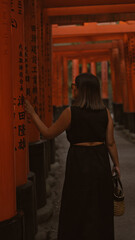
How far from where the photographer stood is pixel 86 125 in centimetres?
277

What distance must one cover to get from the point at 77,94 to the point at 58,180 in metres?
4.33

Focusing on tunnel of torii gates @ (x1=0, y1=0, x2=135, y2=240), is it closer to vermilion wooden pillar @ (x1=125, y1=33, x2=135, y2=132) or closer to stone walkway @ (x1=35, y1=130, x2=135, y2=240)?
stone walkway @ (x1=35, y1=130, x2=135, y2=240)

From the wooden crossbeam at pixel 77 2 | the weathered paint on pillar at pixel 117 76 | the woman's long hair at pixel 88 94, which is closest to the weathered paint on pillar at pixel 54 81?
the weathered paint on pillar at pixel 117 76

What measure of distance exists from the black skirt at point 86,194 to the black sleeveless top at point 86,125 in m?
0.09

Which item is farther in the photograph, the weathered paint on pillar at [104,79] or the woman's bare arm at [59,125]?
the weathered paint on pillar at [104,79]

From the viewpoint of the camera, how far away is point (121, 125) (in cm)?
1571

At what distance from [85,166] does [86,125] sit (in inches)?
14.0

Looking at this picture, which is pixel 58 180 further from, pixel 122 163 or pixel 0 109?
pixel 0 109

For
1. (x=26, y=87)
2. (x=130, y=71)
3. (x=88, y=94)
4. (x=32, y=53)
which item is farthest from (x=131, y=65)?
(x=88, y=94)

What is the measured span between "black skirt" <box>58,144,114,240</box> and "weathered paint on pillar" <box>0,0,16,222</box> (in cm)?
50

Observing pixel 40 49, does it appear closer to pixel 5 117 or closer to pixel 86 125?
pixel 5 117

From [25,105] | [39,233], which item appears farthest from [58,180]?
[25,105]

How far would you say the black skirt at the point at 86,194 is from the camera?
9.20ft

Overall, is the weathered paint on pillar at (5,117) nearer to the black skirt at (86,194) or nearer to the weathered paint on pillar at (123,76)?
the black skirt at (86,194)
